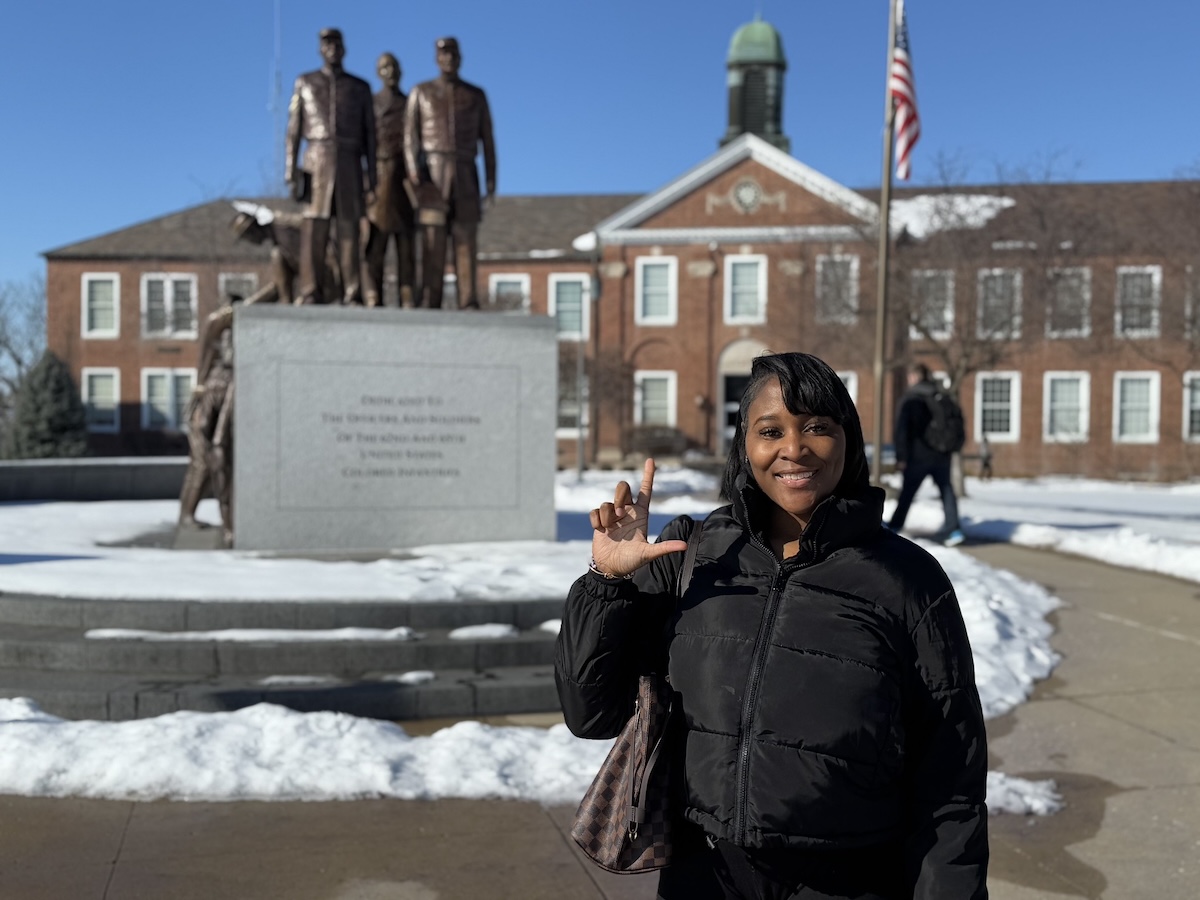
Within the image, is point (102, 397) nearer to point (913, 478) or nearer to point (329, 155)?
point (329, 155)

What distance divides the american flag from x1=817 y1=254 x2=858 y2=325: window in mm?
11407

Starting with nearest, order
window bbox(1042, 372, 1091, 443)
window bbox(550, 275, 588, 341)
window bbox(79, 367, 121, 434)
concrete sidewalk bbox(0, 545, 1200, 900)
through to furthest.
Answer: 1. concrete sidewalk bbox(0, 545, 1200, 900)
2. window bbox(1042, 372, 1091, 443)
3. window bbox(550, 275, 588, 341)
4. window bbox(79, 367, 121, 434)

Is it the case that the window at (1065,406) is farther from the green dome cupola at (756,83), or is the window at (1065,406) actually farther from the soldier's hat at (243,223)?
the soldier's hat at (243,223)

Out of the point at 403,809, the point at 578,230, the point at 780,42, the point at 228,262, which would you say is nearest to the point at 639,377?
the point at 578,230

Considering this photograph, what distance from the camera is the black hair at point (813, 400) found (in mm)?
2113

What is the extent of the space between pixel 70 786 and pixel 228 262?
32.9m

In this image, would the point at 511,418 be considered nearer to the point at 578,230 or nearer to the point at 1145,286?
the point at 1145,286

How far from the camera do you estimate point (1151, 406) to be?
123ft

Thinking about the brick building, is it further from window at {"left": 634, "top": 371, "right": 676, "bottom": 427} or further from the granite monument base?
the granite monument base

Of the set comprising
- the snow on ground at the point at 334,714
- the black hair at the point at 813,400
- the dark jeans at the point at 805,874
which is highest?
the black hair at the point at 813,400

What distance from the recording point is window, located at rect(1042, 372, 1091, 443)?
37.8 m

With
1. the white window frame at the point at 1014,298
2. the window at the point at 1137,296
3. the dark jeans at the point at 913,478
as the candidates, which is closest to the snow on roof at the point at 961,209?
the white window frame at the point at 1014,298

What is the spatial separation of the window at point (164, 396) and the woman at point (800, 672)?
41.6 metres

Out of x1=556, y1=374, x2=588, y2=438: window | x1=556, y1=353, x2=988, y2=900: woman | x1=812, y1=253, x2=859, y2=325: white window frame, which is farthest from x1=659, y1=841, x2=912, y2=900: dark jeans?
x1=556, y1=374, x2=588, y2=438: window
